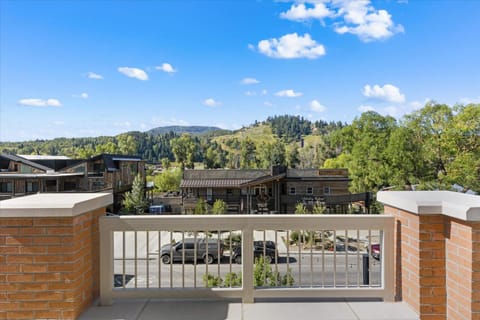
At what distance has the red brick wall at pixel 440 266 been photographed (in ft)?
7.12

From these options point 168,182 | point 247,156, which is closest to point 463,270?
point 168,182

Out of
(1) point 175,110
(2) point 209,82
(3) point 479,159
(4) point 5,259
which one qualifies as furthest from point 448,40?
(1) point 175,110

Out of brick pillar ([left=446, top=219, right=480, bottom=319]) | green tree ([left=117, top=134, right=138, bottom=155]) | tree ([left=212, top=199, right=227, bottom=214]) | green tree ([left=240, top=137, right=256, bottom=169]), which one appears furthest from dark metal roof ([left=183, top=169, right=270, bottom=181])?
green tree ([left=117, top=134, right=138, bottom=155])

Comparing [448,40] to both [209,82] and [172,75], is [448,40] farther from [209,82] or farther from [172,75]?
[209,82]

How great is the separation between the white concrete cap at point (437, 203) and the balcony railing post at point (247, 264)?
1224 millimetres

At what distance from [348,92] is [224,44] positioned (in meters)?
17.6

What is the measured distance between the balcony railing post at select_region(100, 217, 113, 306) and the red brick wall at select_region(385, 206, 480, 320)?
2.43 metres

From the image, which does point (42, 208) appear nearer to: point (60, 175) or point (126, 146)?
point (60, 175)

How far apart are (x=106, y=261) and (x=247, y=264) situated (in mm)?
1200

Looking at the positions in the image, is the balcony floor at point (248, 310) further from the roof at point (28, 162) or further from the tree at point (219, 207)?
the roof at point (28, 162)

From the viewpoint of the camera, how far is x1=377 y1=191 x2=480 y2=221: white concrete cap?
2.15m

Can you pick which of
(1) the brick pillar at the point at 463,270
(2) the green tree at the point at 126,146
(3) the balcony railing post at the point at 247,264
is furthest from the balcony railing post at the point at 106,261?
(2) the green tree at the point at 126,146

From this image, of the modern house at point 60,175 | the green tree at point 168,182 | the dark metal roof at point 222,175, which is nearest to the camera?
the modern house at point 60,175

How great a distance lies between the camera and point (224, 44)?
109ft
